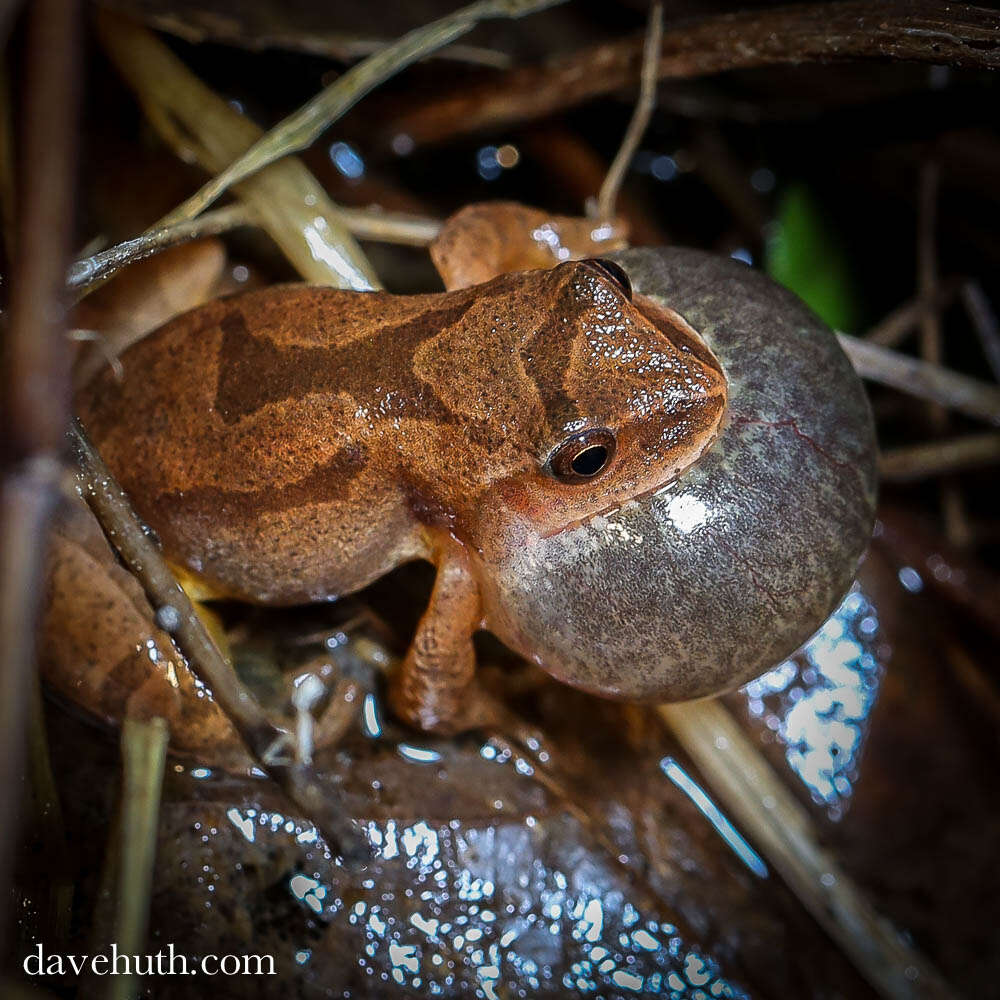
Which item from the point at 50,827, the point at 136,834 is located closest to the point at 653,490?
the point at 136,834

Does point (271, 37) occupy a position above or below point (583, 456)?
above

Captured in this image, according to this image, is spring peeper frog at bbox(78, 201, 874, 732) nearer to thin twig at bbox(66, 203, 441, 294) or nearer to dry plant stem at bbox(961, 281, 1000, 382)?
thin twig at bbox(66, 203, 441, 294)

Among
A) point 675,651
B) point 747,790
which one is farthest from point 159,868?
point 747,790

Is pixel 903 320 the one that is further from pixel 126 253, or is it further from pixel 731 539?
pixel 126 253

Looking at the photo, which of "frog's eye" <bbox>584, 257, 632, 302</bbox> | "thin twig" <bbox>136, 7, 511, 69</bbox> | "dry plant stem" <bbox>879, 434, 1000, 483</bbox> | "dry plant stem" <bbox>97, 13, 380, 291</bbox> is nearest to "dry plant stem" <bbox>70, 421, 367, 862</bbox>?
"dry plant stem" <bbox>97, 13, 380, 291</bbox>

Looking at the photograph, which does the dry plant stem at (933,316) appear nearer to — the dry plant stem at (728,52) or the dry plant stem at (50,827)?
the dry plant stem at (728,52)

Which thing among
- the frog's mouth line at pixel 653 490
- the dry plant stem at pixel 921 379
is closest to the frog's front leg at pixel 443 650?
the frog's mouth line at pixel 653 490

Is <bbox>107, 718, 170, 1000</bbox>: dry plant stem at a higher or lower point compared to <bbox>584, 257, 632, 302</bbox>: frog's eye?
lower
